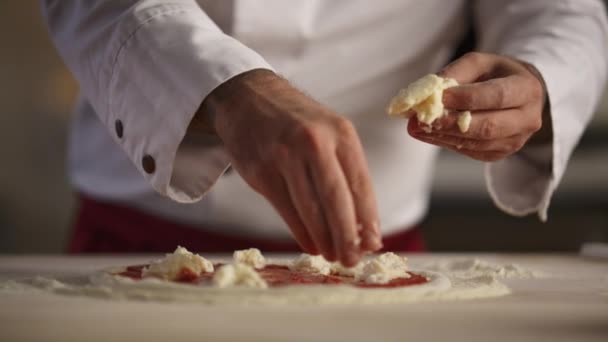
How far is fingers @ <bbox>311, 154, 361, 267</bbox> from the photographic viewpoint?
1.89ft

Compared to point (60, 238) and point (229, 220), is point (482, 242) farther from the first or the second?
point (60, 238)

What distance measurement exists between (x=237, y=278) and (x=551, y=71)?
478mm

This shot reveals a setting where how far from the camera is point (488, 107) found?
75 cm

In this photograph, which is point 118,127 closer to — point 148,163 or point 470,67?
point 148,163

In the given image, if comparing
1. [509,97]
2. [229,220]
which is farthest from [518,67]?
[229,220]

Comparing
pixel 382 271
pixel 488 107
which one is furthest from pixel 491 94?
pixel 382 271

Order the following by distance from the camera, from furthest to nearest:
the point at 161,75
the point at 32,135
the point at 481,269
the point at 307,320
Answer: the point at 32,135 → the point at 481,269 → the point at 161,75 → the point at 307,320

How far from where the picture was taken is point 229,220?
1.09 meters

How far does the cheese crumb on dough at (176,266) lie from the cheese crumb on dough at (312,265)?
0.10 meters

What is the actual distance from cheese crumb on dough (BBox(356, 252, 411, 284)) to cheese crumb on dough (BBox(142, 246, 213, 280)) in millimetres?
132

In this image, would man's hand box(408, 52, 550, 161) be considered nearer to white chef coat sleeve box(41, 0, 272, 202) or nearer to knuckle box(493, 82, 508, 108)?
knuckle box(493, 82, 508, 108)

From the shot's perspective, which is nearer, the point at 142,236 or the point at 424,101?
the point at 424,101

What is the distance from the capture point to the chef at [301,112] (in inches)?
23.8

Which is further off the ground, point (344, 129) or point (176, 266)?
point (344, 129)
